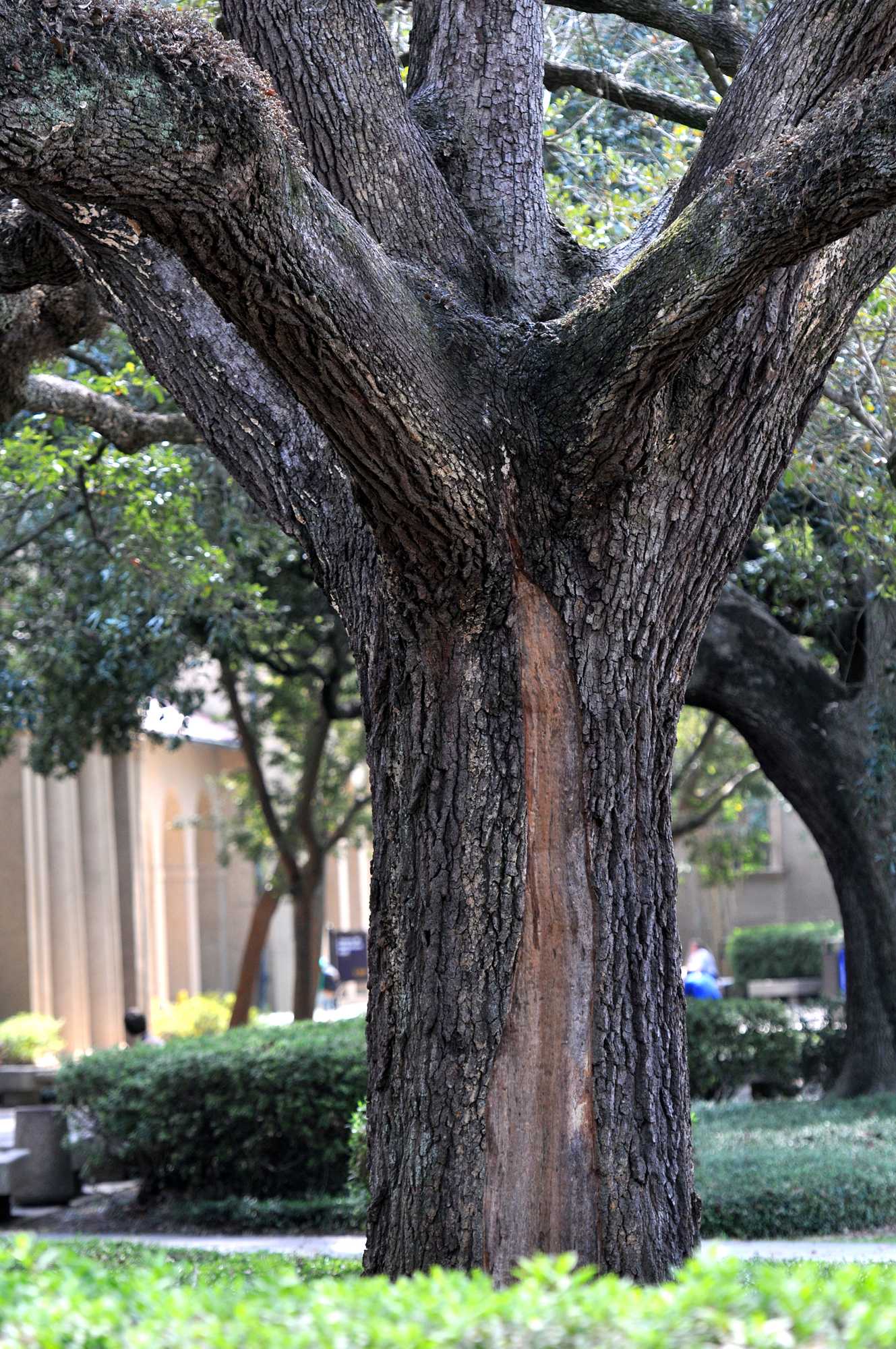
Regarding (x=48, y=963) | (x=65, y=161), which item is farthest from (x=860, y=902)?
(x=48, y=963)

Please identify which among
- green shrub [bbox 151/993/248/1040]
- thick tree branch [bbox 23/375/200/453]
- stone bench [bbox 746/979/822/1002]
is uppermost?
thick tree branch [bbox 23/375/200/453]

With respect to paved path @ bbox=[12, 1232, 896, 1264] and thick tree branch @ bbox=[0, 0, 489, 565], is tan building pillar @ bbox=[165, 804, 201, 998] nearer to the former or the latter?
paved path @ bbox=[12, 1232, 896, 1264]

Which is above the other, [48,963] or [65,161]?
[65,161]

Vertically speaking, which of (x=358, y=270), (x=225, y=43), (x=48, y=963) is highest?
(x=225, y=43)

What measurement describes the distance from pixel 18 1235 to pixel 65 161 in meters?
2.30

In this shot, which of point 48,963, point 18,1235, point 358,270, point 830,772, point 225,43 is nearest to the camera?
point 18,1235

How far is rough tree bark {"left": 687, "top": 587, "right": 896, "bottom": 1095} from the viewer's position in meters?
11.4

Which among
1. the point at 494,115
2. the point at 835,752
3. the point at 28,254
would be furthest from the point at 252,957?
the point at 494,115

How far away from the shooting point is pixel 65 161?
10.3 ft

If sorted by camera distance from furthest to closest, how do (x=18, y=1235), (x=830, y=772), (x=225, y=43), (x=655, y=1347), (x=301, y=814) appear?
(x=301, y=814), (x=830, y=772), (x=225, y=43), (x=18, y=1235), (x=655, y=1347)

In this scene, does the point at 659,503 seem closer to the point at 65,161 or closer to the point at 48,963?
the point at 65,161

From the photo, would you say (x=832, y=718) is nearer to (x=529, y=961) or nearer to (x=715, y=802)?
(x=715, y=802)

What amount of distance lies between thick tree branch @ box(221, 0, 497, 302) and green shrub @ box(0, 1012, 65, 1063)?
635 inches

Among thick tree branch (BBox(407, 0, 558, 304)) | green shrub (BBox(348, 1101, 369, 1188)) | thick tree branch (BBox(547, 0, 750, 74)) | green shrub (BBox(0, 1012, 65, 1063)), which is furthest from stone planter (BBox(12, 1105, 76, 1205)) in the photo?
thick tree branch (BBox(547, 0, 750, 74))
